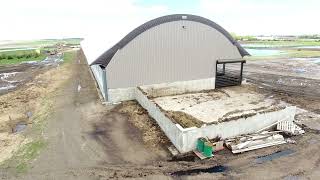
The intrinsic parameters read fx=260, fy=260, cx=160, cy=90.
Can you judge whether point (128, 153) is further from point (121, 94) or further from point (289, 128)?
point (289, 128)

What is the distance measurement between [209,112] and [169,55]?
626cm

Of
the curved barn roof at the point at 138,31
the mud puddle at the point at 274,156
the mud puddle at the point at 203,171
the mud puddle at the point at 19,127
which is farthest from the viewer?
the curved barn roof at the point at 138,31

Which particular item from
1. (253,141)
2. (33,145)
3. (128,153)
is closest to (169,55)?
(253,141)

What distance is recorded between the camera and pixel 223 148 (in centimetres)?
1251

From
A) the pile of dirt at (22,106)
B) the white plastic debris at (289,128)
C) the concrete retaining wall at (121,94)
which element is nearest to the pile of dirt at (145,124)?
the concrete retaining wall at (121,94)

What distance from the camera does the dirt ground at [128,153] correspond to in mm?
10656

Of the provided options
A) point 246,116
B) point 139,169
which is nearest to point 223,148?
point 246,116

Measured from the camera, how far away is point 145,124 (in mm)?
15391

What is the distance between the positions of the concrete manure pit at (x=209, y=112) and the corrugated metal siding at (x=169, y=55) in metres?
1.20

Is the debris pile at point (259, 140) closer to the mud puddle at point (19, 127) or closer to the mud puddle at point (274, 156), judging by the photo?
the mud puddle at point (274, 156)

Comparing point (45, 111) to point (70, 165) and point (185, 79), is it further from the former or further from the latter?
point (185, 79)

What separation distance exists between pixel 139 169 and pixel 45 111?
34.7 feet

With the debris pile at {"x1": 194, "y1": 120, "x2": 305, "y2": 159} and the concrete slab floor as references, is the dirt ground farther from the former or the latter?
the concrete slab floor

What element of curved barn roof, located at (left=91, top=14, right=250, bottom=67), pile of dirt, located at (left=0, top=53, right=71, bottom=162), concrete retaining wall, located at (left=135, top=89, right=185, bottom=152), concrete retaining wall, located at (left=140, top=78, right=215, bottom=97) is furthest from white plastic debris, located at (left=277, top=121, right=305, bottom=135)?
pile of dirt, located at (left=0, top=53, right=71, bottom=162)
